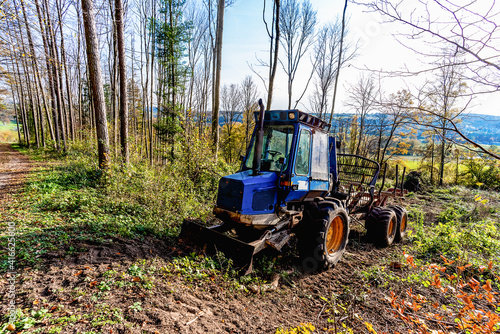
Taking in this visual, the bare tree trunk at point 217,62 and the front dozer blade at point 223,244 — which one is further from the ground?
the bare tree trunk at point 217,62

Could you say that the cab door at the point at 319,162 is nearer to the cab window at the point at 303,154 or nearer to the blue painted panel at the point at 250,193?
the cab window at the point at 303,154

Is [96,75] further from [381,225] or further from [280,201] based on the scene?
[381,225]

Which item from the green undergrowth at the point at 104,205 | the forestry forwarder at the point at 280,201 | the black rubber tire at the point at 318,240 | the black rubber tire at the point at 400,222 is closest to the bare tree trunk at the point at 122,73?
the green undergrowth at the point at 104,205

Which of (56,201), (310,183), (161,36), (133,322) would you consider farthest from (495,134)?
(161,36)

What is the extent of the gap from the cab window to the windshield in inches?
8.2

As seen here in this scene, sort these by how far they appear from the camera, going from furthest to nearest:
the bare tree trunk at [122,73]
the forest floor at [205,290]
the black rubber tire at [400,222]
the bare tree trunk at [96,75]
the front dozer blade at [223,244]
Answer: the bare tree trunk at [122,73]
the bare tree trunk at [96,75]
the black rubber tire at [400,222]
the front dozer blade at [223,244]
the forest floor at [205,290]

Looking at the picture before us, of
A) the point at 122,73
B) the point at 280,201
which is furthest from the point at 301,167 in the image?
the point at 122,73

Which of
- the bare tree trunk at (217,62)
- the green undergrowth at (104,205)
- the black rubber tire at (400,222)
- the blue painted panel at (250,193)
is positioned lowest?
the black rubber tire at (400,222)

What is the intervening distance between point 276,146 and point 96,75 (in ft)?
21.9

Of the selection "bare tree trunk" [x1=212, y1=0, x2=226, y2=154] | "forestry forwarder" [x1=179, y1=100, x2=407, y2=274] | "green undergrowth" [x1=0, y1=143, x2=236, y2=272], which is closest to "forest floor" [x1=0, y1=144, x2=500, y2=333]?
"green undergrowth" [x1=0, y1=143, x2=236, y2=272]

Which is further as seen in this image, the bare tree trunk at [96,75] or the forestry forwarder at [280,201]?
the bare tree trunk at [96,75]

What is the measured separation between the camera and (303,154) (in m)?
4.47

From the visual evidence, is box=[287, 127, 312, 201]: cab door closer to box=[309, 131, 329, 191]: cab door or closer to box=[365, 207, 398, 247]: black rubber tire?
box=[309, 131, 329, 191]: cab door

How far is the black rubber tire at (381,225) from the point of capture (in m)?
5.84
